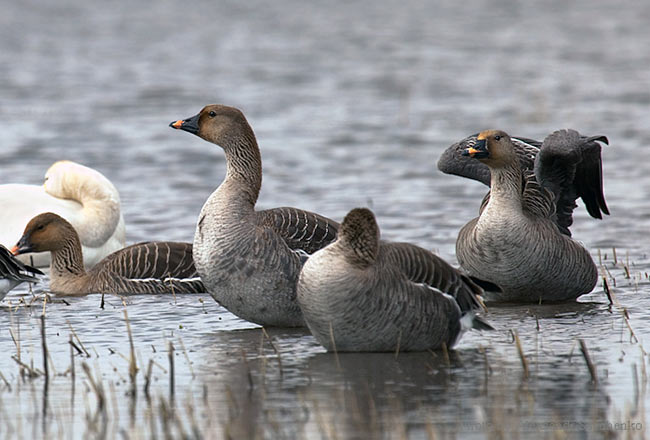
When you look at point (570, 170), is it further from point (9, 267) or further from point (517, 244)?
point (9, 267)

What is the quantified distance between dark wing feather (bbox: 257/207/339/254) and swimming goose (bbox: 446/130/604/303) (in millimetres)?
1356

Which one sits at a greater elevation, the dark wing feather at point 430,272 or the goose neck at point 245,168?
the goose neck at point 245,168

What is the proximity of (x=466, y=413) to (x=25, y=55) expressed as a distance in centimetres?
2793

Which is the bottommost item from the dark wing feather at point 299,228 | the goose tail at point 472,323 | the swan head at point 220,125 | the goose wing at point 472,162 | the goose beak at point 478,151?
the goose tail at point 472,323

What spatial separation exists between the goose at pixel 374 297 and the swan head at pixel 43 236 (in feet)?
13.0

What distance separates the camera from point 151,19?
43688mm

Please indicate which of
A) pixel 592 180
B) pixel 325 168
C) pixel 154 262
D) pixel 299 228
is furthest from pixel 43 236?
pixel 325 168

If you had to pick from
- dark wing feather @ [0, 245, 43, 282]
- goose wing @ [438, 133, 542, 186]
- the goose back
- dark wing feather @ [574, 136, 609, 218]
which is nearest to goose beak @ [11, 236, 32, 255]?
the goose back

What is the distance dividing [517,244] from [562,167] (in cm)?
100

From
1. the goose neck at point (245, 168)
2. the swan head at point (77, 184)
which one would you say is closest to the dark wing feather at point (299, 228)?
the goose neck at point (245, 168)

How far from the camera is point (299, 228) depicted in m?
9.37

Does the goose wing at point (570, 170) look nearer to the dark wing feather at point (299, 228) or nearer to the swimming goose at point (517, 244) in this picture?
the swimming goose at point (517, 244)

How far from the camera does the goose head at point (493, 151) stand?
1012 centimetres

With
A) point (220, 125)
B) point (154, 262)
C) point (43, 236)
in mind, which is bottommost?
point (154, 262)
